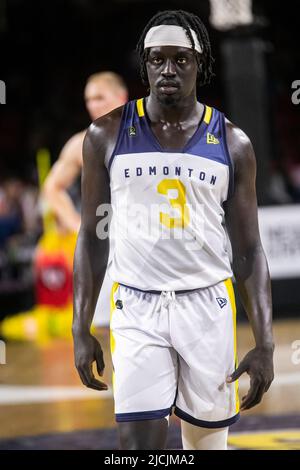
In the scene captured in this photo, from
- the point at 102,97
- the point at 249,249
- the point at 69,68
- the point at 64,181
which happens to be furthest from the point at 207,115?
the point at 69,68

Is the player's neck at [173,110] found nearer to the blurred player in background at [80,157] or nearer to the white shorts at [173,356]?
the white shorts at [173,356]

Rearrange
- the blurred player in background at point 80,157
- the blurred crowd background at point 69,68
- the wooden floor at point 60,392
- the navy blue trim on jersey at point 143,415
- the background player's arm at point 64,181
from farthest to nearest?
the blurred crowd background at point 69,68 < the background player's arm at point 64,181 < the wooden floor at point 60,392 < the blurred player in background at point 80,157 < the navy blue trim on jersey at point 143,415

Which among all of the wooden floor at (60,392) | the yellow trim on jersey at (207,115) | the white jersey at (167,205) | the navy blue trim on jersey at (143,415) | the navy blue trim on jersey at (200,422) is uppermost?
the yellow trim on jersey at (207,115)

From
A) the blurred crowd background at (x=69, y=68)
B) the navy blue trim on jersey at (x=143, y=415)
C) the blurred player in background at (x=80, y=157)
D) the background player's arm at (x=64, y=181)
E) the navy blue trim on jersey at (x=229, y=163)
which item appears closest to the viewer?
A: the navy blue trim on jersey at (x=143, y=415)

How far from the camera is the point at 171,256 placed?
11.5ft

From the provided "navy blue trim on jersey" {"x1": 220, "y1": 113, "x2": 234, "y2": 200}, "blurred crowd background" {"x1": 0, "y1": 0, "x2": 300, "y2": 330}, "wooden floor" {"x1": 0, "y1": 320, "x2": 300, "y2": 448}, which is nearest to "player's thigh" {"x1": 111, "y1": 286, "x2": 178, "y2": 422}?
"navy blue trim on jersey" {"x1": 220, "y1": 113, "x2": 234, "y2": 200}

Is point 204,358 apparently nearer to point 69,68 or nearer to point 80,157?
point 80,157

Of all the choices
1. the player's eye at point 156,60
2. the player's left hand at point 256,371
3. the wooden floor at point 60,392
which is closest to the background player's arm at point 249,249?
the player's left hand at point 256,371

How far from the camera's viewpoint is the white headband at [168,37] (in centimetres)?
348

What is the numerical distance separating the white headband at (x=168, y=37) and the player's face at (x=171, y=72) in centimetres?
2

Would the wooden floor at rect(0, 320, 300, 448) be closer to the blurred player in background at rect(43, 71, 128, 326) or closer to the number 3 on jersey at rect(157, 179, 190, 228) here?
the blurred player in background at rect(43, 71, 128, 326)

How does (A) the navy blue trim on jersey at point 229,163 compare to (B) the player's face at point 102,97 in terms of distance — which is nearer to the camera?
(A) the navy blue trim on jersey at point 229,163

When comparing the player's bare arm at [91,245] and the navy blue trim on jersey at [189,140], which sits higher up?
the navy blue trim on jersey at [189,140]

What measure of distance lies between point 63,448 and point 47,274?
4622mm
